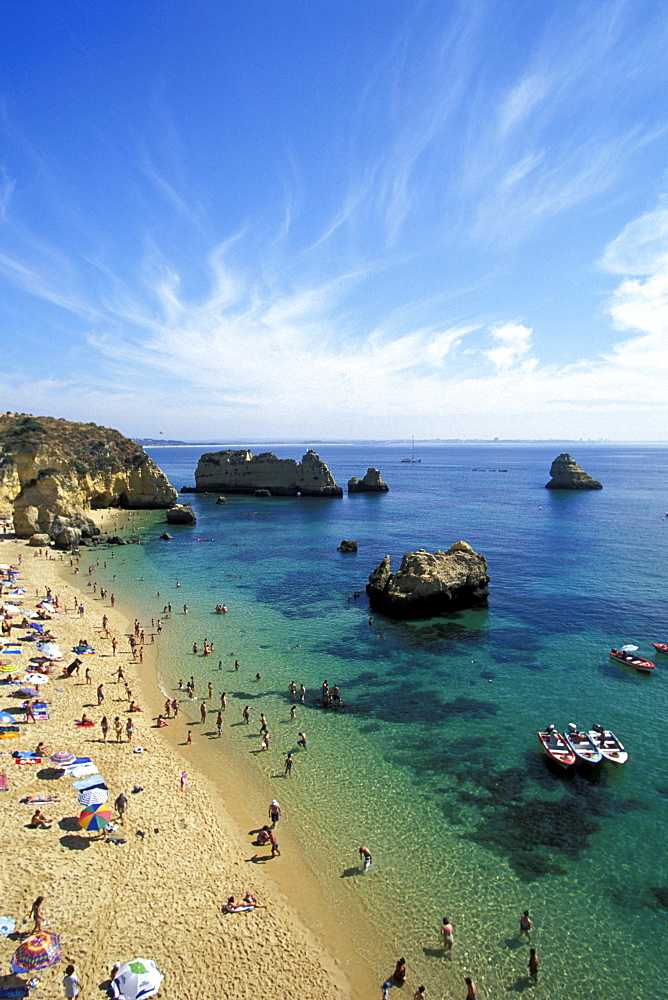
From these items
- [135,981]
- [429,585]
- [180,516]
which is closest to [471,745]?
[135,981]

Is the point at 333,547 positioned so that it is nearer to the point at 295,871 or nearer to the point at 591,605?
the point at 591,605

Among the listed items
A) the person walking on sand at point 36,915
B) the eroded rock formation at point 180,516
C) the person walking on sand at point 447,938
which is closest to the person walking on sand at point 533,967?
the person walking on sand at point 447,938

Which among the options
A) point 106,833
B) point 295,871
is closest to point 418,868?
point 295,871

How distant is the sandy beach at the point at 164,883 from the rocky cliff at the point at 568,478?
120 meters

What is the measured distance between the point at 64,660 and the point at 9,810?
14965mm

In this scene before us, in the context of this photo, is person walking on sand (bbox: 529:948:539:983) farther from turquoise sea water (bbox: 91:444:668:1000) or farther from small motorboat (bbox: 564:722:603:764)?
small motorboat (bbox: 564:722:603:764)

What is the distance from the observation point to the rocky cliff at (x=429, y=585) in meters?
39.2

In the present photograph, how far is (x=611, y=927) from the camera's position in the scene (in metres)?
14.8

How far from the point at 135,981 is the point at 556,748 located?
17020mm

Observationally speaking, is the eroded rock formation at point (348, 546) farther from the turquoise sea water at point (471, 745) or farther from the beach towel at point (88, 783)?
the beach towel at point (88, 783)

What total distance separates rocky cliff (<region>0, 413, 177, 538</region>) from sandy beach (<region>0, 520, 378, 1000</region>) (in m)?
44.3

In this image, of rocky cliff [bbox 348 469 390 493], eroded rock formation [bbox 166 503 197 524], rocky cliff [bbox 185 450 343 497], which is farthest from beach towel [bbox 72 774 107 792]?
rocky cliff [bbox 348 469 390 493]

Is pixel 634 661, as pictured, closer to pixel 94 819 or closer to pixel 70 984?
pixel 94 819

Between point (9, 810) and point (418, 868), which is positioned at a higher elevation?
point (9, 810)
